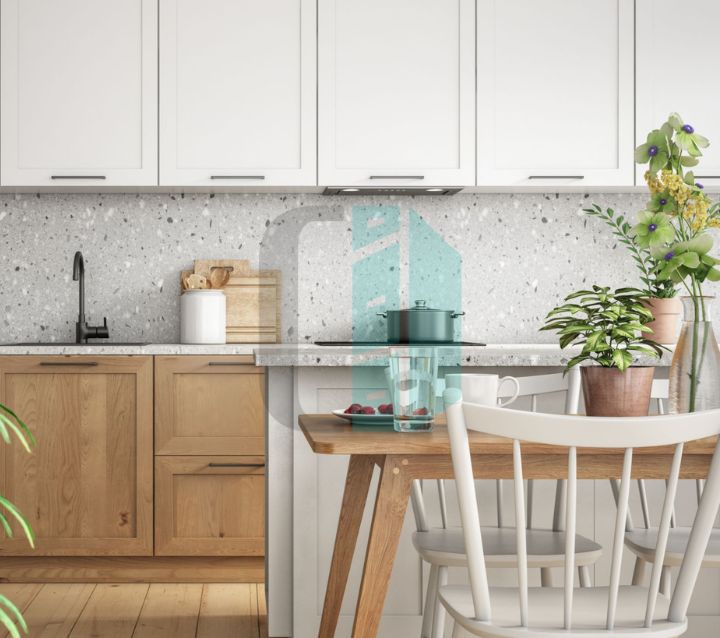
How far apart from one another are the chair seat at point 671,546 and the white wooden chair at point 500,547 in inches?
3.9

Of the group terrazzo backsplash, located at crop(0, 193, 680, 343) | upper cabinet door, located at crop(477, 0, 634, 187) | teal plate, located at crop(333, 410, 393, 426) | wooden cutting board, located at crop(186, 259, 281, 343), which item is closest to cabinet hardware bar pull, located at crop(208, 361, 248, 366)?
wooden cutting board, located at crop(186, 259, 281, 343)

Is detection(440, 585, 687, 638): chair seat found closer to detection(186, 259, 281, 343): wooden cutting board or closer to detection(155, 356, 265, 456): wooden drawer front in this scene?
detection(155, 356, 265, 456): wooden drawer front

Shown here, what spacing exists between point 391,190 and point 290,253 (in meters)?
0.54

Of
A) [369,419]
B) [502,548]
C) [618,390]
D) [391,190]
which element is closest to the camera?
[618,390]

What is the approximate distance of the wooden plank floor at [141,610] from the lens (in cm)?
266

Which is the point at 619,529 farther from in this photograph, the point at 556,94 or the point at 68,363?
the point at 556,94

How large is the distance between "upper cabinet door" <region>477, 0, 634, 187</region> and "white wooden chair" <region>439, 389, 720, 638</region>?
232 centimetres

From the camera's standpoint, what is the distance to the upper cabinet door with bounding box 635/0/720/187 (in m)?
3.49

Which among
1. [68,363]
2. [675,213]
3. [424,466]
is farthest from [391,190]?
[424,466]

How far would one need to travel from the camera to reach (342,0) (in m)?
3.42

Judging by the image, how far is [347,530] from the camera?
193 centimetres

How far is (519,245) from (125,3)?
1.95 metres

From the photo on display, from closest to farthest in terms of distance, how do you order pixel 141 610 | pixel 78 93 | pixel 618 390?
pixel 618 390 → pixel 141 610 → pixel 78 93

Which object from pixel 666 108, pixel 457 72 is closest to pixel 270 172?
pixel 457 72
